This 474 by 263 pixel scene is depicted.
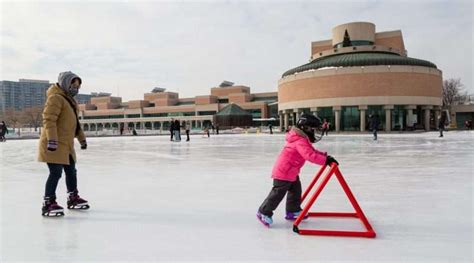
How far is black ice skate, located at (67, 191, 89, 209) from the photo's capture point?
4.80 m

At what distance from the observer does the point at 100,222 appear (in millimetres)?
4188

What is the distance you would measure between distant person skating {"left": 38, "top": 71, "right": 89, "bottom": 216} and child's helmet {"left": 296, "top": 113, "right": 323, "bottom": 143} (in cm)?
285

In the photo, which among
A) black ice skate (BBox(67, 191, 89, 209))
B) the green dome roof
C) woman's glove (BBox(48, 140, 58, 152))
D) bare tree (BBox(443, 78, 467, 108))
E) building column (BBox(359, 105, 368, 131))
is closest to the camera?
woman's glove (BBox(48, 140, 58, 152))

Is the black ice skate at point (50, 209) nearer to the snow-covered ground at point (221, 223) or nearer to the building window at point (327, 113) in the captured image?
the snow-covered ground at point (221, 223)

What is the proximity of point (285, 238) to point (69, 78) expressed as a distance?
327 centimetres

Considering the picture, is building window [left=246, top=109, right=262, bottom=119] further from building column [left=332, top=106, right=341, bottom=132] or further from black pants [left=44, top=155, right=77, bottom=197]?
black pants [left=44, top=155, right=77, bottom=197]

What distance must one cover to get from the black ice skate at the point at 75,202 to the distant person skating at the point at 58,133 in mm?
253

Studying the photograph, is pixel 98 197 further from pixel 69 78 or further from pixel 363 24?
pixel 363 24

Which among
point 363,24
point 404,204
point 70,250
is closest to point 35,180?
point 70,250

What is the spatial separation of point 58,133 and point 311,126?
3.04 meters

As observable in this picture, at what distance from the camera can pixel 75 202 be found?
15.8ft

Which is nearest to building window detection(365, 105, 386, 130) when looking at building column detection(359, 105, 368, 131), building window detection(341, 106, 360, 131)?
building column detection(359, 105, 368, 131)

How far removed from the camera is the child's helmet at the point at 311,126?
389 cm

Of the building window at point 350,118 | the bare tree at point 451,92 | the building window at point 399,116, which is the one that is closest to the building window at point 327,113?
the building window at point 350,118
